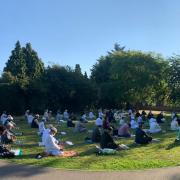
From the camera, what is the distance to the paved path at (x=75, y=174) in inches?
555

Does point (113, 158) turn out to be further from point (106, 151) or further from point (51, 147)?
point (51, 147)

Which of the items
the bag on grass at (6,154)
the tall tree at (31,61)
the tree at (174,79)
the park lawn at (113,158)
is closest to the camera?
the park lawn at (113,158)

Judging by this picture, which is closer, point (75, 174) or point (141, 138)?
point (75, 174)

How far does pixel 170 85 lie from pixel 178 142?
31.0 meters

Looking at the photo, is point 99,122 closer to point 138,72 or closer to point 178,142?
point 178,142

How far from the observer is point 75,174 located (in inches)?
573

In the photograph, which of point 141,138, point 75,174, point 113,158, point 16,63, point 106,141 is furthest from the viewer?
point 16,63

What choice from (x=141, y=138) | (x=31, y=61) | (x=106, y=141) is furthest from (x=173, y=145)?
(x=31, y=61)

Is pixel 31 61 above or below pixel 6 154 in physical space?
above

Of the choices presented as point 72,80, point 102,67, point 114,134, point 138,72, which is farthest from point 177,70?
point 114,134

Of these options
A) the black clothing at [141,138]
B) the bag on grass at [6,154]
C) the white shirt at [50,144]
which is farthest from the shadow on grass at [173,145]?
the bag on grass at [6,154]

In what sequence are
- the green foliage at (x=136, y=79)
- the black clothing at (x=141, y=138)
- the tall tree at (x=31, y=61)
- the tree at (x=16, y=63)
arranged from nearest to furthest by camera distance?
the black clothing at (x=141, y=138) < the green foliage at (x=136, y=79) < the tree at (x=16, y=63) < the tall tree at (x=31, y=61)

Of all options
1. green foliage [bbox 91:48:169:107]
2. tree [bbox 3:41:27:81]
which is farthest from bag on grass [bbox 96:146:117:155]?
tree [bbox 3:41:27:81]

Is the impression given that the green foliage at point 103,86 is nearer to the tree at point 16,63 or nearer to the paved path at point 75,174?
the tree at point 16,63
